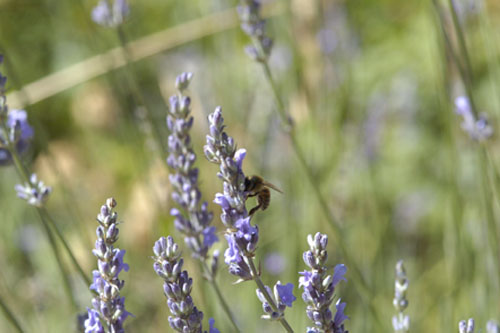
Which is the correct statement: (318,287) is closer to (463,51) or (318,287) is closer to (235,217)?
(235,217)

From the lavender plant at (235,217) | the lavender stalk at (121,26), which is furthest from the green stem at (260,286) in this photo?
the lavender stalk at (121,26)

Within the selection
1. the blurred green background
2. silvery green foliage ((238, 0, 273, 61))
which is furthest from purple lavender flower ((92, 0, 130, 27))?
silvery green foliage ((238, 0, 273, 61))

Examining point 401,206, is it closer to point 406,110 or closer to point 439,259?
point 439,259

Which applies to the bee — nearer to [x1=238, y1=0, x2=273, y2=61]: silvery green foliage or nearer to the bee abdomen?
the bee abdomen

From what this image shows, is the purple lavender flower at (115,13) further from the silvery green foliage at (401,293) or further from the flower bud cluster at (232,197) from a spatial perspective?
the silvery green foliage at (401,293)

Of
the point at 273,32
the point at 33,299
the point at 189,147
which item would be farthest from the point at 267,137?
the point at 189,147

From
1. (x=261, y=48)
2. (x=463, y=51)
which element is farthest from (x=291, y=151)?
(x=463, y=51)
